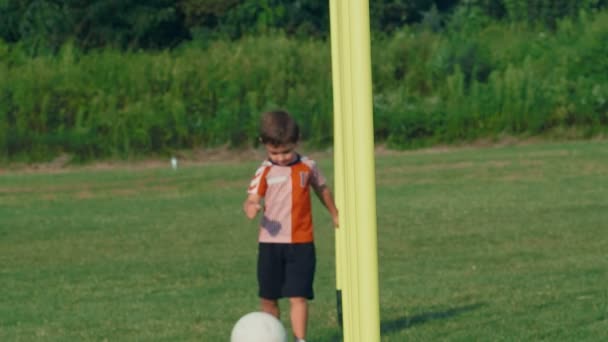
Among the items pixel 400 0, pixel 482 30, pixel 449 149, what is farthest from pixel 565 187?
pixel 400 0

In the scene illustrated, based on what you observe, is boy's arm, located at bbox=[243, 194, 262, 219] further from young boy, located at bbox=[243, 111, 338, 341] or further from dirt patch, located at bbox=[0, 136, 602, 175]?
dirt patch, located at bbox=[0, 136, 602, 175]

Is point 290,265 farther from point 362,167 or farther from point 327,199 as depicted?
point 362,167

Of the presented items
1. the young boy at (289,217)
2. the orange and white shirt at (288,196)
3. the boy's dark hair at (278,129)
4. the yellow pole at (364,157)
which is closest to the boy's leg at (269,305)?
the young boy at (289,217)

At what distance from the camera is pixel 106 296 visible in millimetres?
11305

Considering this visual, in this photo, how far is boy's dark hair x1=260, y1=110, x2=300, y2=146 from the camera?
7695 mm

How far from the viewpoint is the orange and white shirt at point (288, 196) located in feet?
25.8

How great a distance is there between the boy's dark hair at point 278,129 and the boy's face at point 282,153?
0.03 m

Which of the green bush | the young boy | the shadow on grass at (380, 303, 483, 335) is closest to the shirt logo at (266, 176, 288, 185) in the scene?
the young boy

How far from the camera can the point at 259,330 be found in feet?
24.0

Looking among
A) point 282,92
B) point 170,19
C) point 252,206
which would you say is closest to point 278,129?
point 252,206

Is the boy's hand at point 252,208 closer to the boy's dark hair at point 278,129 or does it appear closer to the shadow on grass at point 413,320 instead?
the boy's dark hair at point 278,129

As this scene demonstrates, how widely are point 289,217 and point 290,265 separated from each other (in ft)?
0.93

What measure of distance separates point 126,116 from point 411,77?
24.7 feet

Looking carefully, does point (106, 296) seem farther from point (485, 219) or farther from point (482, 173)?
point (482, 173)
